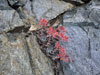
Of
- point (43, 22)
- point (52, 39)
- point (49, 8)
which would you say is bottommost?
point (52, 39)

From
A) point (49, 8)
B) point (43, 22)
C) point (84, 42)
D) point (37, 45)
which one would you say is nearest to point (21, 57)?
point (37, 45)

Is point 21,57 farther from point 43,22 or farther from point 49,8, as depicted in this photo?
point 49,8

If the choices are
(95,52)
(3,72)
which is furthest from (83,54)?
(3,72)

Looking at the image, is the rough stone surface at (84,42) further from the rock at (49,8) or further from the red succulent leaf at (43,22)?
the red succulent leaf at (43,22)

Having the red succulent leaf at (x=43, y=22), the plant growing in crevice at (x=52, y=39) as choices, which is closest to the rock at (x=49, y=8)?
the red succulent leaf at (x=43, y=22)

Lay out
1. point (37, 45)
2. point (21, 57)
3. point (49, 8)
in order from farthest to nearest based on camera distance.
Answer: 1. point (49, 8)
2. point (37, 45)
3. point (21, 57)

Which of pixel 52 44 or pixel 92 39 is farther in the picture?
pixel 52 44

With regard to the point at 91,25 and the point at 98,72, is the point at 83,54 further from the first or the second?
the point at 91,25
